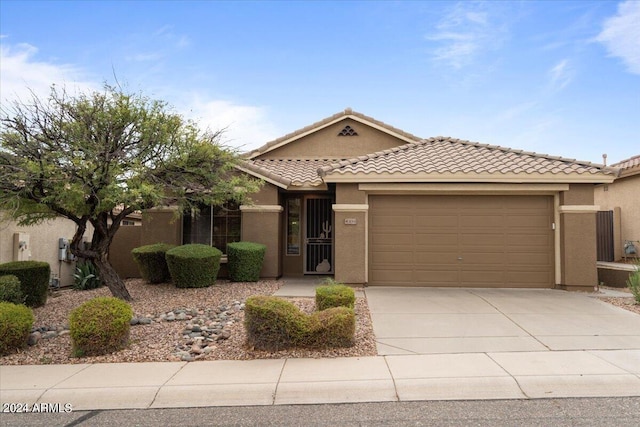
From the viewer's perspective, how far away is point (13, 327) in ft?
23.0

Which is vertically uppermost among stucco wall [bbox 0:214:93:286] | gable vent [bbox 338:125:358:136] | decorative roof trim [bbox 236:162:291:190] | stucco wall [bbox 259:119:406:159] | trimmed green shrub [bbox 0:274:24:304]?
gable vent [bbox 338:125:358:136]

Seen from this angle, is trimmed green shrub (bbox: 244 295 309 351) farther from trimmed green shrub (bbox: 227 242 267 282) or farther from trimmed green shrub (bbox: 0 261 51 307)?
trimmed green shrub (bbox: 0 261 51 307)

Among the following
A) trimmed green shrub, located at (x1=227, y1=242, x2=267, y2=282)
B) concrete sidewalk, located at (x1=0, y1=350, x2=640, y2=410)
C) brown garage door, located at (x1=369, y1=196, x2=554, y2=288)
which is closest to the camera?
concrete sidewalk, located at (x1=0, y1=350, x2=640, y2=410)

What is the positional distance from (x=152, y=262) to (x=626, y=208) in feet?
55.2

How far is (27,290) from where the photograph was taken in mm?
10422

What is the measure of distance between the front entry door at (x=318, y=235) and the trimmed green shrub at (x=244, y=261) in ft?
7.59

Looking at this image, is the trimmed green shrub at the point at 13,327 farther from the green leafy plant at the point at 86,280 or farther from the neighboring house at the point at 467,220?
the neighboring house at the point at 467,220

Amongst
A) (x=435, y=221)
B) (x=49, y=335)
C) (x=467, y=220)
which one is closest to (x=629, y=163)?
(x=467, y=220)

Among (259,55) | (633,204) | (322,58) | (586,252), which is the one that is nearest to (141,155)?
(259,55)

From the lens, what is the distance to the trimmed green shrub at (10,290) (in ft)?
29.1

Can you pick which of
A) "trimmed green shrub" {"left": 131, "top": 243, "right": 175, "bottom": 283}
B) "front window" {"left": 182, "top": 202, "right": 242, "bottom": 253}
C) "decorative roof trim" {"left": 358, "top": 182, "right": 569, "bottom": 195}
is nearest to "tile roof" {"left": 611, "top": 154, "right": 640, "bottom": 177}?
"decorative roof trim" {"left": 358, "top": 182, "right": 569, "bottom": 195}

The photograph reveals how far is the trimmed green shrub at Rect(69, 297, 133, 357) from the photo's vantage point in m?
6.82

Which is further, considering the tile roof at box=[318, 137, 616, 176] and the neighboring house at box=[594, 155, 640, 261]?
the neighboring house at box=[594, 155, 640, 261]

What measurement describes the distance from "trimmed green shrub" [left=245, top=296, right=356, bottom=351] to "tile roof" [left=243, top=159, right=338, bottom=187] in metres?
6.77
